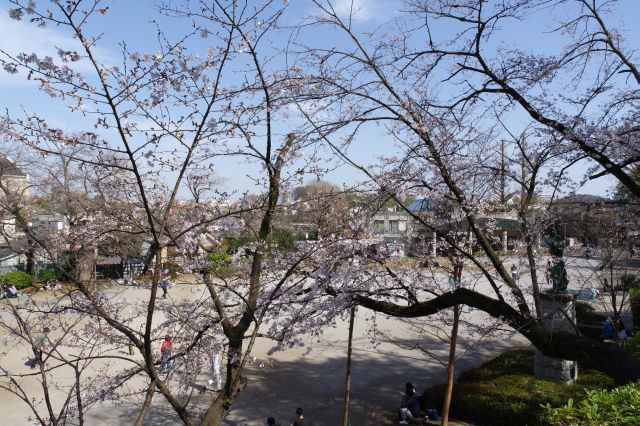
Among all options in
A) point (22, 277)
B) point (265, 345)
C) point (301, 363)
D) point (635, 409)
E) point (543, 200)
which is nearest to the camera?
point (635, 409)

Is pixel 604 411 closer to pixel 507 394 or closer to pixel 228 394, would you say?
pixel 228 394

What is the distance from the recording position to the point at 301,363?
12664 mm

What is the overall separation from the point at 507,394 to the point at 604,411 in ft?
21.9

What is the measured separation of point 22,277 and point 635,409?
23.2 m

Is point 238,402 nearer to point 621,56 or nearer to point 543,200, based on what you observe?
point 543,200

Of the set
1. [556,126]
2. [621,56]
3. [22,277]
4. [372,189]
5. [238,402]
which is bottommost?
[238,402]

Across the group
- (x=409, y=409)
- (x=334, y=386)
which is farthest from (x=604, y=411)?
(x=334, y=386)

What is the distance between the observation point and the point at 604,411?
9.59ft

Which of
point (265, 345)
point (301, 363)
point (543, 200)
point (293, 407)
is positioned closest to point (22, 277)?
point (265, 345)

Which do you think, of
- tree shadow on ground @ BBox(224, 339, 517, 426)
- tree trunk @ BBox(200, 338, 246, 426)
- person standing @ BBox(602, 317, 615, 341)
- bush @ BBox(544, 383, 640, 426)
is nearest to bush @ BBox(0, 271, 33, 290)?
tree shadow on ground @ BBox(224, 339, 517, 426)

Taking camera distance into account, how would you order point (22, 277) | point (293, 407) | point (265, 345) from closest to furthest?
point (293, 407) → point (265, 345) → point (22, 277)

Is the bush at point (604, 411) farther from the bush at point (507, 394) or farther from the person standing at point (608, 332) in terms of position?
the person standing at point (608, 332)

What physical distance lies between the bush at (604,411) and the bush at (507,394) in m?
5.27

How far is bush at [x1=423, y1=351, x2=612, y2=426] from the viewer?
8.49m
